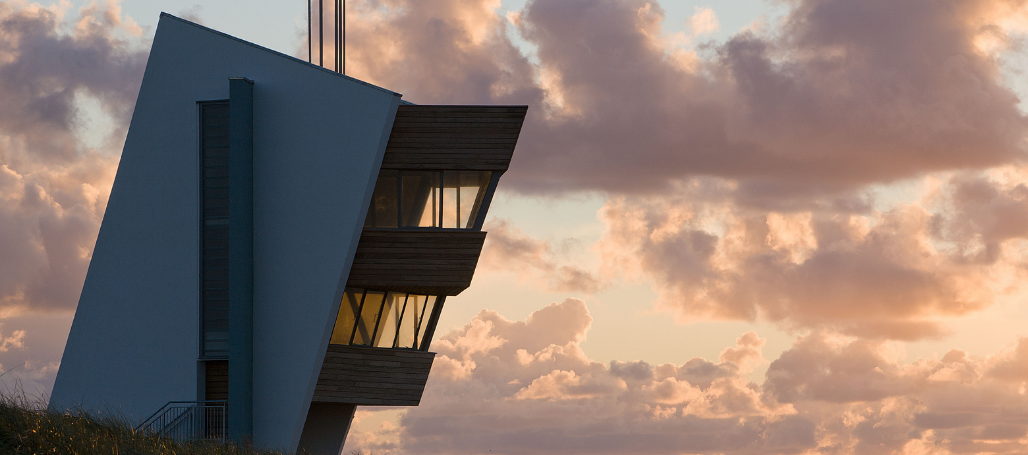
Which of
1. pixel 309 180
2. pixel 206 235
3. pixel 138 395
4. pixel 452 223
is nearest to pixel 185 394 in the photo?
pixel 138 395

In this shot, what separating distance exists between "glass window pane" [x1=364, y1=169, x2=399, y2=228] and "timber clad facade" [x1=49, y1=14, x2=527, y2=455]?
0.04 m

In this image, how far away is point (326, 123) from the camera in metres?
32.4

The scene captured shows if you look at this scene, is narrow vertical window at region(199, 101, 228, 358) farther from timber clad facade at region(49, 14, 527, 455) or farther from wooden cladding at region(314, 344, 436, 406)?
wooden cladding at region(314, 344, 436, 406)

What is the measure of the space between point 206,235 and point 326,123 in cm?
520

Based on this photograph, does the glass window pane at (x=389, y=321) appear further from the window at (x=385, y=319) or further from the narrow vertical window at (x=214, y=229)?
the narrow vertical window at (x=214, y=229)

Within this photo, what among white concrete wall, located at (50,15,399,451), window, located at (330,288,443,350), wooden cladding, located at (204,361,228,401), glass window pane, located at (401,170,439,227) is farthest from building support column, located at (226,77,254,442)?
glass window pane, located at (401,170,439,227)

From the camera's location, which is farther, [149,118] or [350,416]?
[350,416]

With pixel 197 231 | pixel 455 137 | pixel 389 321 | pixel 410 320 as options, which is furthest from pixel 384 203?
pixel 197 231

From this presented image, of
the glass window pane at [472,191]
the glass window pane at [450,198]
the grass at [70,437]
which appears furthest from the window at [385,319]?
the grass at [70,437]

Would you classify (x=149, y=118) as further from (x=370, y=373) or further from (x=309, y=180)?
(x=370, y=373)

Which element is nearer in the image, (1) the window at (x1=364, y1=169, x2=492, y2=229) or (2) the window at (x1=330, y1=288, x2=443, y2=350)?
(1) the window at (x1=364, y1=169, x2=492, y2=229)

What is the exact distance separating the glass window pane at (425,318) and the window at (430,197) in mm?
3770

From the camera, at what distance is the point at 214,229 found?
33.3m

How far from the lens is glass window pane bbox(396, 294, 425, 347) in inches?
1346
